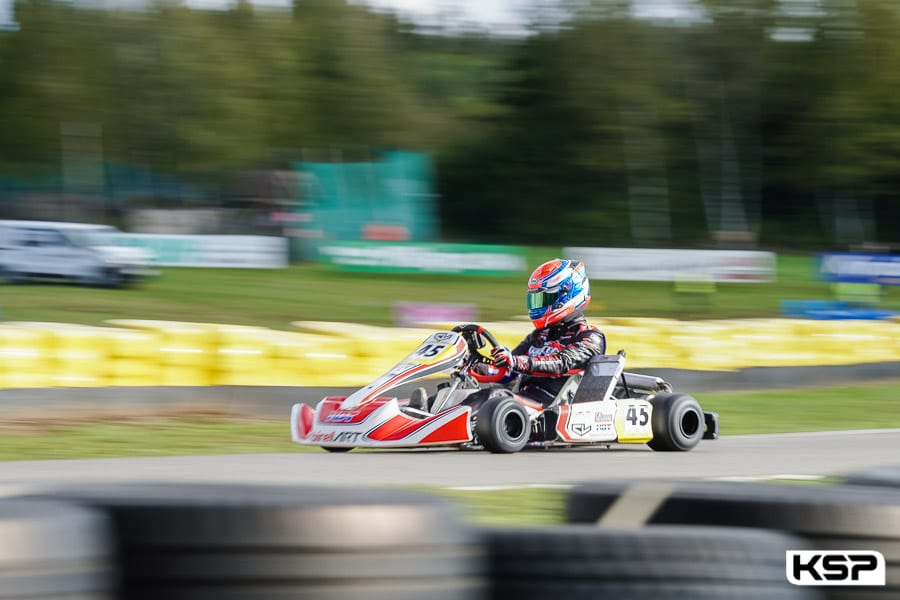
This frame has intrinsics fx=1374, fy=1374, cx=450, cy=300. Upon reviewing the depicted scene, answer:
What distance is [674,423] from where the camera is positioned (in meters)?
8.78

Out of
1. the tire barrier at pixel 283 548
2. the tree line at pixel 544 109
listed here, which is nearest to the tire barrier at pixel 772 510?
the tire barrier at pixel 283 548

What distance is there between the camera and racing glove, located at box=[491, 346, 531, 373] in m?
8.41

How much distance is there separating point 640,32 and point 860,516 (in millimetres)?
38493

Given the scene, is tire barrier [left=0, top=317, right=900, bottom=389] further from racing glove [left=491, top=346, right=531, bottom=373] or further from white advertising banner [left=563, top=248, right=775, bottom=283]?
white advertising banner [left=563, top=248, right=775, bottom=283]

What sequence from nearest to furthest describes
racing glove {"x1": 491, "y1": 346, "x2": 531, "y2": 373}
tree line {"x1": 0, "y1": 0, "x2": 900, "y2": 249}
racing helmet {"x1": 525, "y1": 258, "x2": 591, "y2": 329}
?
racing glove {"x1": 491, "y1": 346, "x2": 531, "y2": 373} → racing helmet {"x1": 525, "y1": 258, "x2": 591, "y2": 329} → tree line {"x1": 0, "y1": 0, "x2": 900, "y2": 249}

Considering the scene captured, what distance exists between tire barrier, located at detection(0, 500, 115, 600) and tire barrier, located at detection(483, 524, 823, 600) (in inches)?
35.4

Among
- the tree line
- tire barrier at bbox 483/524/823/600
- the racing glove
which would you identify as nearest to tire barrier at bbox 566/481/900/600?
tire barrier at bbox 483/524/823/600

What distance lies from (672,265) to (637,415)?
17.1 metres

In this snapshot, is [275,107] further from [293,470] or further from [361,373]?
[293,470]

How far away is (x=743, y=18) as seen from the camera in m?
41.3

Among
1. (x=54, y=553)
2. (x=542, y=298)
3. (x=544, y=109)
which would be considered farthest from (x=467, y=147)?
(x=54, y=553)

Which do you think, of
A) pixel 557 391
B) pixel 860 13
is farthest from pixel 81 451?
pixel 860 13

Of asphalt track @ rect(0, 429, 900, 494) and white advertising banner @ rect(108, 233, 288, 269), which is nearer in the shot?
asphalt track @ rect(0, 429, 900, 494)

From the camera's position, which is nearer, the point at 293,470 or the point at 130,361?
the point at 293,470
